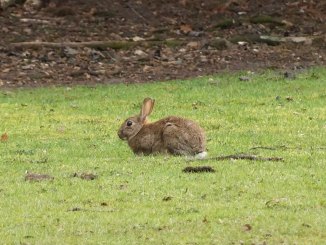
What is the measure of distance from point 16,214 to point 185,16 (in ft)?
60.1

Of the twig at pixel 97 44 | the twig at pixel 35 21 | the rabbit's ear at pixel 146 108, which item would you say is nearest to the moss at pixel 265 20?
the twig at pixel 97 44

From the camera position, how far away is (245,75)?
73.0ft

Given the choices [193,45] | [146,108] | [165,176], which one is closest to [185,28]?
[193,45]

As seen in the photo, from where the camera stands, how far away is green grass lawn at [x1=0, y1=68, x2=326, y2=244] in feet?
30.1

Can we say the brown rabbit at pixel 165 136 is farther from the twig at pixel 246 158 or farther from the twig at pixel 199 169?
the twig at pixel 199 169

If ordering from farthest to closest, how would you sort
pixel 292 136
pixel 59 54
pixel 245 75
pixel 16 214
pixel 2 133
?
pixel 59 54, pixel 245 75, pixel 2 133, pixel 292 136, pixel 16 214

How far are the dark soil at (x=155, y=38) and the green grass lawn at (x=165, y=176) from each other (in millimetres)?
3253

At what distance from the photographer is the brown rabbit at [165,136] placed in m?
13.0

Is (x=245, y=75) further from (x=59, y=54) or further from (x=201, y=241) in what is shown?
(x=201, y=241)

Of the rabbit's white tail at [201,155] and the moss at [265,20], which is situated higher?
the rabbit's white tail at [201,155]

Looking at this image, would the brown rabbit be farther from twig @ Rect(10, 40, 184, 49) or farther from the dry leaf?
the dry leaf

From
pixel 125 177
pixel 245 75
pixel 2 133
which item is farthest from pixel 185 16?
pixel 125 177

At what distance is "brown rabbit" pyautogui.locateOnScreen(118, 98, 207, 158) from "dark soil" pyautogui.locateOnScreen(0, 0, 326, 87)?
8492mm

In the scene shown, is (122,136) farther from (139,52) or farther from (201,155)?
(139,52)
